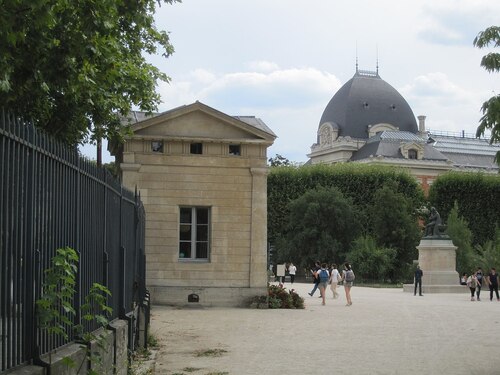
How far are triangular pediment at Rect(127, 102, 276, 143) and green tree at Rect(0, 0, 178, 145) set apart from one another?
5038mm

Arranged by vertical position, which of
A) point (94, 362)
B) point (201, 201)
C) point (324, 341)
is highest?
point (201, 201)

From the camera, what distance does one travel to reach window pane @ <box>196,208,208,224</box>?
2790 centimetres

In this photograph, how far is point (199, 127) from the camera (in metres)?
27.7

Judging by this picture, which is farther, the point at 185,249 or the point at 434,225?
the point at 434,225

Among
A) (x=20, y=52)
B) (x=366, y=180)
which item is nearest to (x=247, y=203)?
(x=20, y=52)

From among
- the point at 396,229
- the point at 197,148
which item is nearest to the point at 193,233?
the point at 197,148

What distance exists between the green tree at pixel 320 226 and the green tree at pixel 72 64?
1718 inches

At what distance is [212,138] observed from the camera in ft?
90.8

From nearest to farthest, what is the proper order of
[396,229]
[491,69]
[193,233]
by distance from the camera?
[491,69] → [193,233] → [396,229]

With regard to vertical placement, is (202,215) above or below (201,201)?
below

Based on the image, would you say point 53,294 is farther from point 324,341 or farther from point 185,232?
point 185,232

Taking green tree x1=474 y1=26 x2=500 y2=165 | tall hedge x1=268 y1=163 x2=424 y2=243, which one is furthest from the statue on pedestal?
green tree x1=474 y1=26 x2=500 y2=165

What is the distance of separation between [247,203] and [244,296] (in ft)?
9.60

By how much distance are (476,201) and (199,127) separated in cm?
4789
